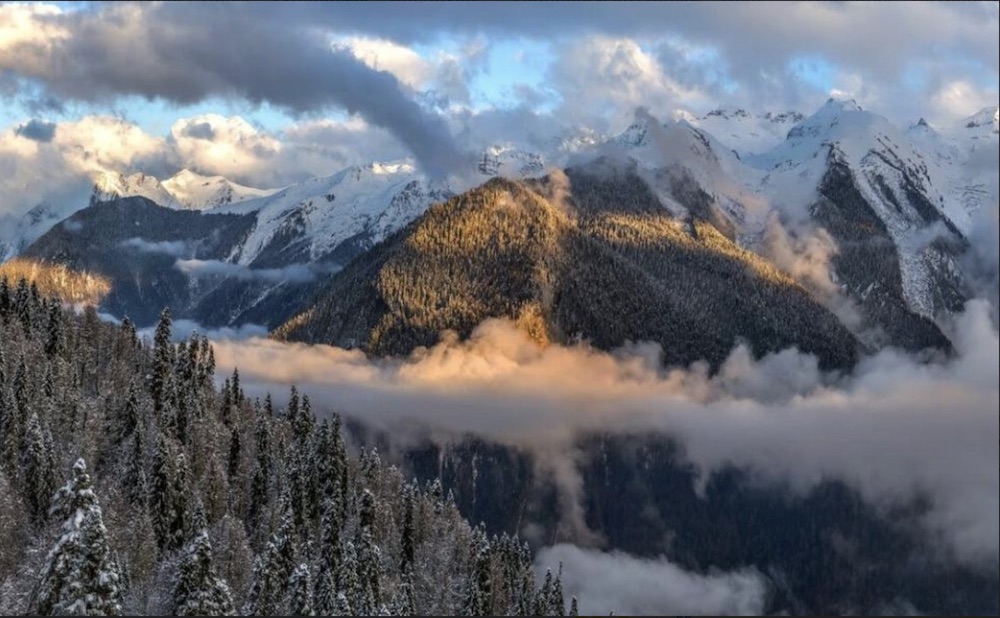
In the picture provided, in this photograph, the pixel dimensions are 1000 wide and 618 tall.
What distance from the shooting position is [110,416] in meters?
162

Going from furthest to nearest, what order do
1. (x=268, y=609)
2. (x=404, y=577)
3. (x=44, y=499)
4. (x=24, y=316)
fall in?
(x=24, y=316) < (x=404, y=577) < (x=44, y=499) < (x=268, y=609)

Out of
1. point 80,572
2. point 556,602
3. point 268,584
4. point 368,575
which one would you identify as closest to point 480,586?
point 368,575

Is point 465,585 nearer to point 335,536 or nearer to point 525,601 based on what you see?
point 525,601

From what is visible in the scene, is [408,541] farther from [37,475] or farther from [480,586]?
[37,475]

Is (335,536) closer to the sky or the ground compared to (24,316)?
closer to the ground

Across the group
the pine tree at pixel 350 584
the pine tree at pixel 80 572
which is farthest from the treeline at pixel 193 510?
the pine tree at pixel 350 584

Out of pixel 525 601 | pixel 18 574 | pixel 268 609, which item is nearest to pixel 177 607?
pixel 268 609

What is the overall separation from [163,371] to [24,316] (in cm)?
4119

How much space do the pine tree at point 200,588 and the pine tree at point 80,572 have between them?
14.8 metres

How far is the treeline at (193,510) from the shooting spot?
106125 mm

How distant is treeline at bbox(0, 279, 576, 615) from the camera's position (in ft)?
348

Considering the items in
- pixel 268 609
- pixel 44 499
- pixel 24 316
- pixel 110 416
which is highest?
pixel 24 316

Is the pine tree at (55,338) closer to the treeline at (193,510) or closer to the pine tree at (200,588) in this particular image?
the treeline at (193,510)

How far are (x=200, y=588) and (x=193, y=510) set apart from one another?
47643mm
